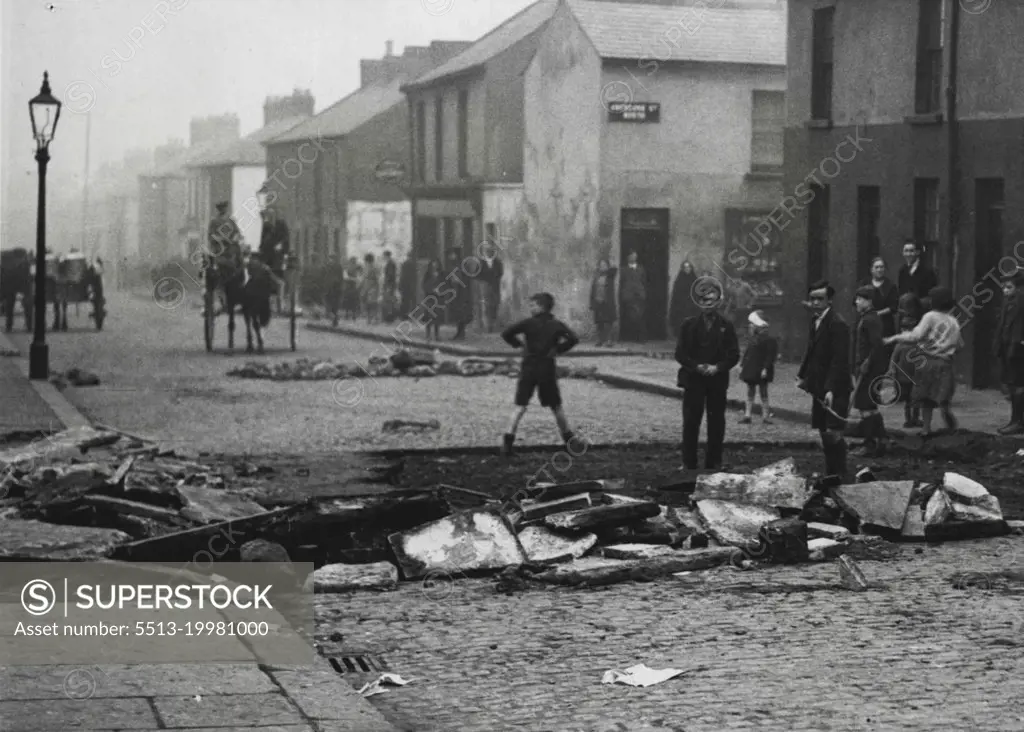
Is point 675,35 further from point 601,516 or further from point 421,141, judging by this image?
point 601,516

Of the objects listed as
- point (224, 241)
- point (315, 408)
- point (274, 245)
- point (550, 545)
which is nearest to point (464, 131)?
point (274, 245)

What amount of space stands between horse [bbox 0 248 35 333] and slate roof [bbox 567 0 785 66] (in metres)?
12.6

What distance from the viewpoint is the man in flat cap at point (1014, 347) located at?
59.0ft

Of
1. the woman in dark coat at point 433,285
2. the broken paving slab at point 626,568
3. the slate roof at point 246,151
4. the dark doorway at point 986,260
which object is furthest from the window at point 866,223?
the slate roof at point 246,151

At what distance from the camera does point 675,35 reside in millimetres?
37438

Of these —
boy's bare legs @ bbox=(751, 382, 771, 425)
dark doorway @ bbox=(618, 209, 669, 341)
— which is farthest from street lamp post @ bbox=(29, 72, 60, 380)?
dark doorway @ bbox=(618, 209, 669, 341)

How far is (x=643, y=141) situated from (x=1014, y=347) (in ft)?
64.6

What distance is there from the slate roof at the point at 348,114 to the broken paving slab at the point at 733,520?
49.5 meters

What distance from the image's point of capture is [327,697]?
735cm

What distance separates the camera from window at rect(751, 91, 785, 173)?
37.7m

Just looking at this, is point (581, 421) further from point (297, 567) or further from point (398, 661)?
point (398, 661)

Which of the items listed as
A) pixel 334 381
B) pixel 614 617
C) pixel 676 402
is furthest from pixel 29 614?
pixel 334 381

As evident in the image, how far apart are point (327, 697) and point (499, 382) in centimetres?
1785

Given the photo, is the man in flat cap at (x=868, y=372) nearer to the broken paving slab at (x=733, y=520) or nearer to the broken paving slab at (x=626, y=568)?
the broken paving slab at (x=733, y=520)
